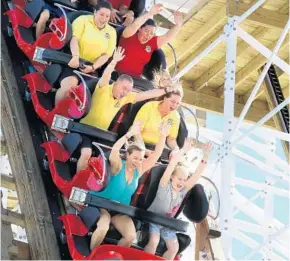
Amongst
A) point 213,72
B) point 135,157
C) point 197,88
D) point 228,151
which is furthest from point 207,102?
point 135,157

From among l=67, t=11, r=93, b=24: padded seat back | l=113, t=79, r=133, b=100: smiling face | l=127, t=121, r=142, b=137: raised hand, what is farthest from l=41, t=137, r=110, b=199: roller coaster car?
l=67, t=11, r=93, b=24: padded seat back

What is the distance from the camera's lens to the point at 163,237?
20.0 feet

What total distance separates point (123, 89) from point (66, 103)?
373mm

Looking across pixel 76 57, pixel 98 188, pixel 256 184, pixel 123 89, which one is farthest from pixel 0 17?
pixel 256 184

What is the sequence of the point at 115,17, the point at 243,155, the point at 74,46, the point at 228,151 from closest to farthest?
the point at 74,46 < the point at 115,17 < the point at 228,151 < the point at 243,155

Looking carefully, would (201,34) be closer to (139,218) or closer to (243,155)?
(243,155)

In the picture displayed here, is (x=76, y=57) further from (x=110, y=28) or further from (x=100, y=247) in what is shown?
(x=100, y=247)

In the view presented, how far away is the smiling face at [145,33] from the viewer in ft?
23.6

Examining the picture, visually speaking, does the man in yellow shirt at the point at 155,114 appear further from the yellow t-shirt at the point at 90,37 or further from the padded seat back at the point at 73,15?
the padded seat back at the point at 73,15

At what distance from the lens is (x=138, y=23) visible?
7.13 metres

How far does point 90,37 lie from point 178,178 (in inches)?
48.8

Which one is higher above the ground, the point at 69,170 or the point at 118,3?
the point at 118,3

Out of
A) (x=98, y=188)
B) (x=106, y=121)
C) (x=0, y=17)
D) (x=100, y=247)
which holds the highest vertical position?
(x=0, y=17)

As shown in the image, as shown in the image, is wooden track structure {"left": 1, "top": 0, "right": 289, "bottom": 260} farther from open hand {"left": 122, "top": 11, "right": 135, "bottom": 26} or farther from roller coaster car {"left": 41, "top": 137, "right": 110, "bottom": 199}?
open hand {"left": 122, "top": 11, "right": 135, "bottom": 26}
